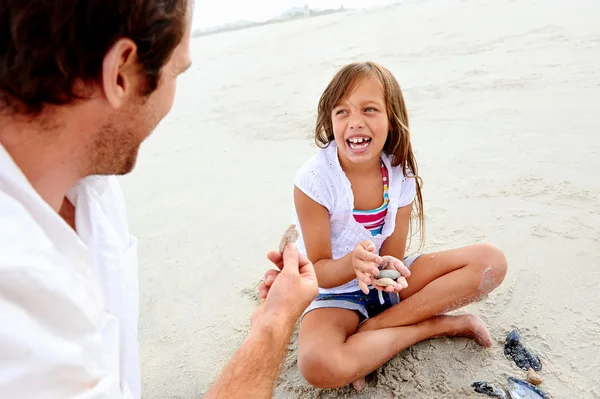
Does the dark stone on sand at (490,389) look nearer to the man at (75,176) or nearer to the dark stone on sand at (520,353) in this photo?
the dark stone on sand at (520,353)

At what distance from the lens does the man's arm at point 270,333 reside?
134 cm

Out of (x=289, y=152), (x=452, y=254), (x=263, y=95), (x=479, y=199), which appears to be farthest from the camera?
(x=263, y=95)

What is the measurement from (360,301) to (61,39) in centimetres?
160

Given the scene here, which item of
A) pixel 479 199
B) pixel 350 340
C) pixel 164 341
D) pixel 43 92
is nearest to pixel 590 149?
pixel 479 199

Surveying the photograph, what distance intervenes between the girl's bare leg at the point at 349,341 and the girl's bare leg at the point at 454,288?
5 centimetres

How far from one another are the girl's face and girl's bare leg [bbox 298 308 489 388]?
27.6 inches

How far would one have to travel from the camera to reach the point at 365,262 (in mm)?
1847

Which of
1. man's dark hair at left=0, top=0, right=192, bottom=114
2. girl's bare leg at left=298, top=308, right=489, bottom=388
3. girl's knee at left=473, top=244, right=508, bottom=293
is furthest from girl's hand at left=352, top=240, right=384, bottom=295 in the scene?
man's dark hair at left=0, top=0, right=192, bottom=114

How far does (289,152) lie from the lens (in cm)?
415

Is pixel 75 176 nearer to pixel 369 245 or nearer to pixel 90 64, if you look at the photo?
pixel 90 64

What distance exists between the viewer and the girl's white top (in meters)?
2.09

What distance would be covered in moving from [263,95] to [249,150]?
6.25ft

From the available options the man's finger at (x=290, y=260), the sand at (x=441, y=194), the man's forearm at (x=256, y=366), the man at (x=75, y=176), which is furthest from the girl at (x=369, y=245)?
the man at (x=75, y=176)

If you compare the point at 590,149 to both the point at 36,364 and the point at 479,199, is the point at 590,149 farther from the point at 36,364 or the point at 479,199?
the point at 36,364
